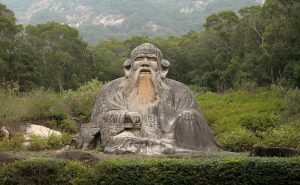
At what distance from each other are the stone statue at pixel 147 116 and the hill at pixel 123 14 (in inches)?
2919

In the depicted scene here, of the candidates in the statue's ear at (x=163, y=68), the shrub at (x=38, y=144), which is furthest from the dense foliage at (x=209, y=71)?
the statue's ear at (x=163, y=68)

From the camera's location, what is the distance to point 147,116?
15203 mm

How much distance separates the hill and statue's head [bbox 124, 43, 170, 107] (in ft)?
243

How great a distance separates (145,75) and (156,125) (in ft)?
5.10

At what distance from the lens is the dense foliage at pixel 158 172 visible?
1074cm

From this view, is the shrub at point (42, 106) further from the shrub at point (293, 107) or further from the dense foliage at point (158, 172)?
the dense foliage at point (158, 172)

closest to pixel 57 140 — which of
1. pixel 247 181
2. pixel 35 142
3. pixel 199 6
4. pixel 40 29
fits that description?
pixel 35 142

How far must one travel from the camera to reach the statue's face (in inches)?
626

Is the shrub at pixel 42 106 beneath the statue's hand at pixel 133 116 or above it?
above

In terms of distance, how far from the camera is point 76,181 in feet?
36.3

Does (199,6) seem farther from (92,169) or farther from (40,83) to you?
(92,169)

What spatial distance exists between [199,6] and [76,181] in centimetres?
12017

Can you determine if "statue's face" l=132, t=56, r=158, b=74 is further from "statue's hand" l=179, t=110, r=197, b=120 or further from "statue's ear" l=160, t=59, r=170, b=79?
"statue's hand" l=179, t=110, r=197, b=120

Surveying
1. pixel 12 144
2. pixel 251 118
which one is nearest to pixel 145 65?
pixel 12 144
